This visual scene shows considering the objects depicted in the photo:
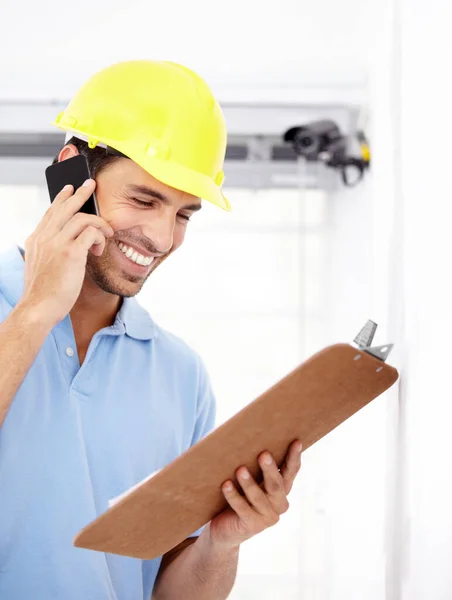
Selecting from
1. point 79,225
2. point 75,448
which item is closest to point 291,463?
point 75,448

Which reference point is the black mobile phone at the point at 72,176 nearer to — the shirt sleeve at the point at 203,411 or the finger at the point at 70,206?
the finger at the point at 70,206

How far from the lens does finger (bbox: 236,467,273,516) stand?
1.19 m

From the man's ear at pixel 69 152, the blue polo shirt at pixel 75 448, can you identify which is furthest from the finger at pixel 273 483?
the man's ear at pixel 69 152

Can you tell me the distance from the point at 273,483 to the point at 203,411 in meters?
0.55

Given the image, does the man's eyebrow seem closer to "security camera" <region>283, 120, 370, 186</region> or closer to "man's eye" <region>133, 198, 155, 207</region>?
"man's eye" <region>133, 198, 155, 207</region>

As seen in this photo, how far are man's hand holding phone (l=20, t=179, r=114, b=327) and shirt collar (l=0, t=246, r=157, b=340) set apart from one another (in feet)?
0.53

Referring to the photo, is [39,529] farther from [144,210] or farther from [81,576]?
[144,210]

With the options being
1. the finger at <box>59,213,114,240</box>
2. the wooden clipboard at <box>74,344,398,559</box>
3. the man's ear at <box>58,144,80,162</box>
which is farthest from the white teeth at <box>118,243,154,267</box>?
the wooden clipboard at <box>74,344,398,559</box>

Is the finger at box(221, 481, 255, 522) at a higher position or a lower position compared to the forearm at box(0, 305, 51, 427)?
lower

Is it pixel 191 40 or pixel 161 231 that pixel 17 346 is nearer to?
pixel 161 231

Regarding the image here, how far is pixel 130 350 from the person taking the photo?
1.64 metres

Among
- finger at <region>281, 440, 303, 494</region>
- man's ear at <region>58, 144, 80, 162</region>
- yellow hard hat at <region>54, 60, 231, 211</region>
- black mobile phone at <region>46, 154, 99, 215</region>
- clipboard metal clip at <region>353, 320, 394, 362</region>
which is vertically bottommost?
finger at <region>281, 440, 303, 494</region>

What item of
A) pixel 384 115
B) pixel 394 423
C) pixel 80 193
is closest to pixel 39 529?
pixel 80 193

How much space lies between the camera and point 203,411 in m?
1.75
